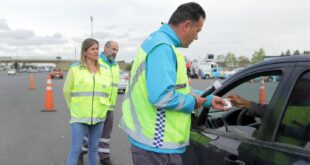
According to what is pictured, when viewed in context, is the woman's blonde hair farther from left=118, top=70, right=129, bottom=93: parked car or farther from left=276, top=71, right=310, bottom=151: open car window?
left=118, top=70, right=129, bottom=93: parked car

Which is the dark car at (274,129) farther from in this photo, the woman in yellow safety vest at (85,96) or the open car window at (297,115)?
the woman in yellow safety vest at (85,96)

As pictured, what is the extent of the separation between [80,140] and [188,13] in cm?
253

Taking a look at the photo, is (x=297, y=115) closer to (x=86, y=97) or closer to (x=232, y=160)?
(x=232, y=160)

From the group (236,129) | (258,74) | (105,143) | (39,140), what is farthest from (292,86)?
(39,140)

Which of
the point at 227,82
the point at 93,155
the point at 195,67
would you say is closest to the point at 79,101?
the point at 93,155

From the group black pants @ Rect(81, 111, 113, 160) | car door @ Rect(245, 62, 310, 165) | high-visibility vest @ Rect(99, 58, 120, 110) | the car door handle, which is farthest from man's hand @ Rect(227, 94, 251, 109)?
black pants @ Rect(81, 111, 113, 160)

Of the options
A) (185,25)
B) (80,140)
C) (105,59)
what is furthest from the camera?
(105,59)

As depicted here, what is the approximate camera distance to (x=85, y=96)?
4711mm

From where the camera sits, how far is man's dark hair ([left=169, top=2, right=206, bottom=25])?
257 cm

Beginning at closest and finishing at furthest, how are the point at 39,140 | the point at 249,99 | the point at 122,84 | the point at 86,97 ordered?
the point at 249,99 < the point at 86,97 < the point at 39,140 < the point at 122,84

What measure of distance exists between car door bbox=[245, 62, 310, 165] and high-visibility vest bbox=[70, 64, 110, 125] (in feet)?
8.50

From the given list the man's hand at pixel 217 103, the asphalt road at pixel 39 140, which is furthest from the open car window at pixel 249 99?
the asphalt road at pixel 39 140

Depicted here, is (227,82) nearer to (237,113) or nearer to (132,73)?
(237,113)

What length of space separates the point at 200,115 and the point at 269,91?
0.72 m
